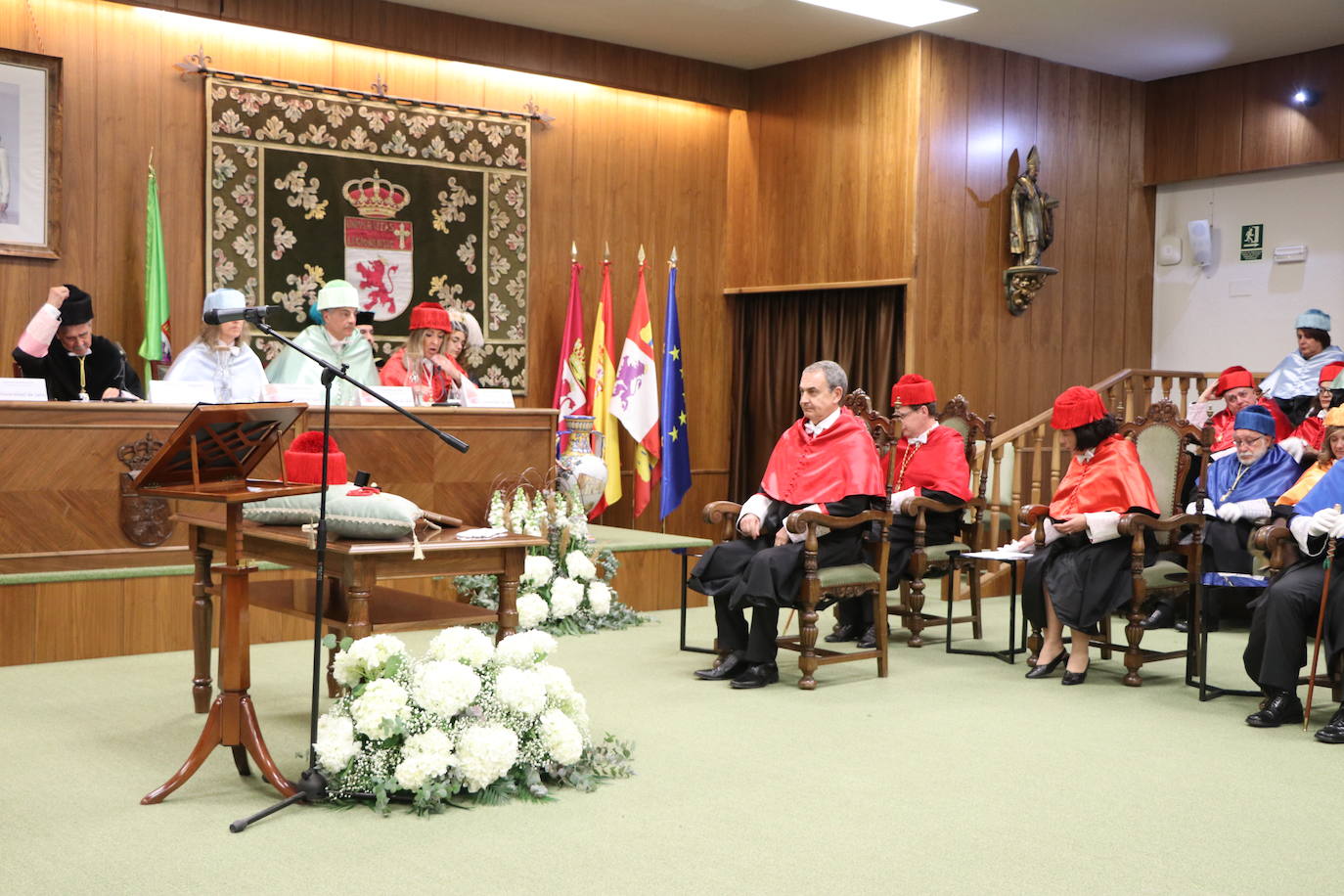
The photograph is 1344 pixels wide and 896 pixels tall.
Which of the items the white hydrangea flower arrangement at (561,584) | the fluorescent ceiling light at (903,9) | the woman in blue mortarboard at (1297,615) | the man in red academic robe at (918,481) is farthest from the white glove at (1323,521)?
the fluorescent ceiling light at (903,9)

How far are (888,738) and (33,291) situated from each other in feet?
17.5

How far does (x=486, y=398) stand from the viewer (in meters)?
7.38

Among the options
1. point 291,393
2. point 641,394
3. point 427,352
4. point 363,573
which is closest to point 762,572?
point 363,573

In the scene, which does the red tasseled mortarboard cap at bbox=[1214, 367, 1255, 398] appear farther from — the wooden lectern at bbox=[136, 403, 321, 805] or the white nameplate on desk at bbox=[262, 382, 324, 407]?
the wooden lectern at bbox=[136, 403, 321, 805]

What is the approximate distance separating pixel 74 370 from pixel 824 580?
383cm

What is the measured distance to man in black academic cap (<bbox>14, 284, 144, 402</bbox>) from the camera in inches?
255

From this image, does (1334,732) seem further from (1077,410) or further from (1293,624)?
(1077,410)

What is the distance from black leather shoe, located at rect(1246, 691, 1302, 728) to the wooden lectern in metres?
3.29

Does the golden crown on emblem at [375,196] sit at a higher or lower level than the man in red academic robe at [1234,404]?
higher

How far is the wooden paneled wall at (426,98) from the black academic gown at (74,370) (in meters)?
0.85

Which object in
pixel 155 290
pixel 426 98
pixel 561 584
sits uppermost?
pixel 426 98

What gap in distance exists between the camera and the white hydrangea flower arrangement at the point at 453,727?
368cm

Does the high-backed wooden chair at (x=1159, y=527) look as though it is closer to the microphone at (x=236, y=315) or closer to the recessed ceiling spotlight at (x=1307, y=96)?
the microphone at (x=236, y=315)

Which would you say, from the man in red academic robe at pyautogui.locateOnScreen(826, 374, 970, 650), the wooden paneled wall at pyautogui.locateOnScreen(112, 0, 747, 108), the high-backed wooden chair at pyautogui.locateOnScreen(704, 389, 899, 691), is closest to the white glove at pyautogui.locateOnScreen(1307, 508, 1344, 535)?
the high-backed wooden chair at pyautogui.locateOnScreen(704, 389, 899, 691)
